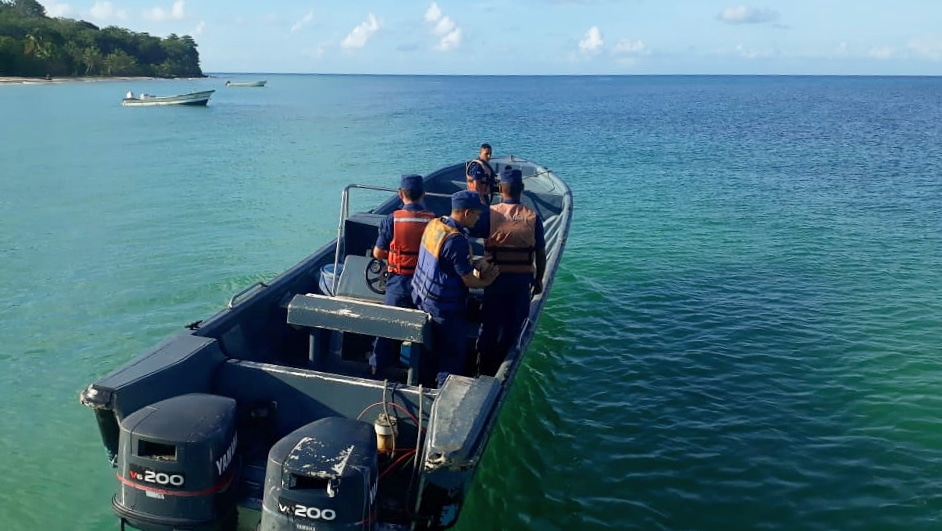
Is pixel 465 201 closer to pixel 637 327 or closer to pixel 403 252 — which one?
pixel 403 252

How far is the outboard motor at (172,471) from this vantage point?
3783 mm

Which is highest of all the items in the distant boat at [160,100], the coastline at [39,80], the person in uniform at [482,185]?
the coastline at [39,80]

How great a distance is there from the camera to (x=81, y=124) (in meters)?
38.0

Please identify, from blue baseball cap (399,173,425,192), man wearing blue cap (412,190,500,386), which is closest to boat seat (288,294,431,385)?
man wearing blue cap (412,190,500,386)

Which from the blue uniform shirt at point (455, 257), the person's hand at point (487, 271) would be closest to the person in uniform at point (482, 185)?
the person's hand at point (487, 271)

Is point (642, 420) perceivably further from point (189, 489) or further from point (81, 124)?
point (81, 124)

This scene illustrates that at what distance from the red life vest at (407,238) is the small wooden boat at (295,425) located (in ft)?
1.85

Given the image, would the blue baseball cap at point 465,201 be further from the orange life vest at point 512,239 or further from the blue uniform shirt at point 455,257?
the orange life vest at point 512,239

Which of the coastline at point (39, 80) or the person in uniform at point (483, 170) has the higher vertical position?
the coastline at point (39, 80)

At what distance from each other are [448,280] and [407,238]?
69 centimetres

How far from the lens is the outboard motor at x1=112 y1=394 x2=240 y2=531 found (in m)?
3.78

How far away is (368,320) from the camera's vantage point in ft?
17.0

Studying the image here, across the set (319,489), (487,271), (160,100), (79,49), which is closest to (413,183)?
(487,271)

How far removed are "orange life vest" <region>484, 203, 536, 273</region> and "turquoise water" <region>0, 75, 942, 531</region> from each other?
1.93 m
